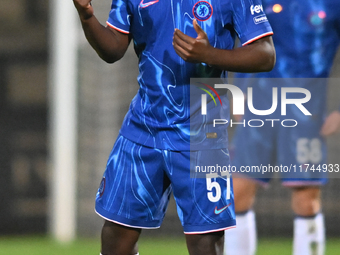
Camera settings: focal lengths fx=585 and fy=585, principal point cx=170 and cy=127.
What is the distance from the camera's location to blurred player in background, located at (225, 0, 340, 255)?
8.51ft

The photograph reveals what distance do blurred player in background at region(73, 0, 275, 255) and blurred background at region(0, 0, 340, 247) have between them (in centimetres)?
247

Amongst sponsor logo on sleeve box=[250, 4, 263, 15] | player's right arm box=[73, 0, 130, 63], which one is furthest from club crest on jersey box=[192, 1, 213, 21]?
player's right arm box=[73, 0, 130, 63]

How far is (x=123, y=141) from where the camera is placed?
1839 millimetres

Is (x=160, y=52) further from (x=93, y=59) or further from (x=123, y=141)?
(x=93, y=59)

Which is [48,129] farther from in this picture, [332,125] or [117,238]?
[117,238]

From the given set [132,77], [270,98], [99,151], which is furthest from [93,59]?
[270,98]

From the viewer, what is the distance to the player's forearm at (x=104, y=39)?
1.71 m

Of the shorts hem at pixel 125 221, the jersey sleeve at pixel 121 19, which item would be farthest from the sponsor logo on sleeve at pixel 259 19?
the shorts hem at pixel 125 221

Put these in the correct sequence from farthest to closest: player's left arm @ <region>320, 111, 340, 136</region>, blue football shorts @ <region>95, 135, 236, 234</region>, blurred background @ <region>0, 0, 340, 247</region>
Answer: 1. blurred background @ <region>0, 0, 340, 247</region>
2. player's left arm @ <region>320, 111, 340, 136</region>
3. blue football shorts @ <region>95, 135, 236, 234</region>

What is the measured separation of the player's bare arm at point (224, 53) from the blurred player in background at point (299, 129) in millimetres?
898

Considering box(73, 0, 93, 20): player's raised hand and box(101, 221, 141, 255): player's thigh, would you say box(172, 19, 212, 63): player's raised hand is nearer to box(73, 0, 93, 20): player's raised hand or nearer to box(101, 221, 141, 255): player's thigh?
box(73, 0, 93, 20): player's raised hand

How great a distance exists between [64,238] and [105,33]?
2.83 m

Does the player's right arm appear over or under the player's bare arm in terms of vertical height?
over

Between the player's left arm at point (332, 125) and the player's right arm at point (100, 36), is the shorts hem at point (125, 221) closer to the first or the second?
the player's right arm at point (100, 36)
